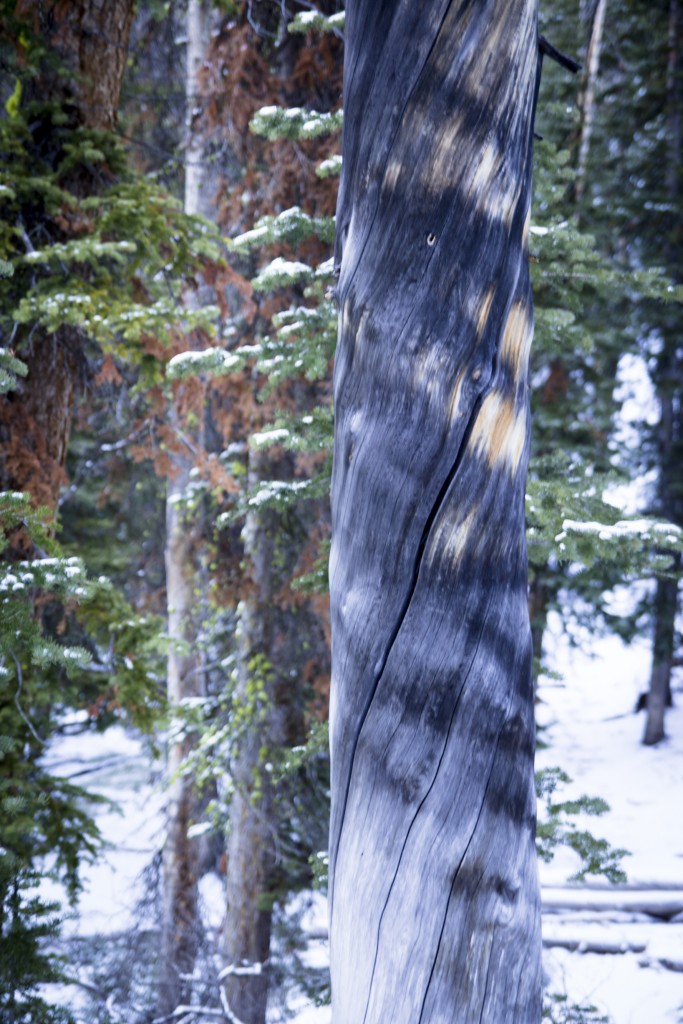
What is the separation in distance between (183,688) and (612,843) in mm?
5727

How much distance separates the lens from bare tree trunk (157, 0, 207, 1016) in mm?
7984

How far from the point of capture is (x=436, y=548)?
205 cm

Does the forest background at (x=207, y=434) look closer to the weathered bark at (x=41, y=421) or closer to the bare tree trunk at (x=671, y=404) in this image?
the weathered bark at (x=41, y=421)

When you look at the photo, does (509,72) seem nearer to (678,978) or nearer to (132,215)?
(132,215)

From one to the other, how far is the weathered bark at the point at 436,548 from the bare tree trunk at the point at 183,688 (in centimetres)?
559

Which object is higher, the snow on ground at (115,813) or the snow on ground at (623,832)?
the snow on ground at (623,832)

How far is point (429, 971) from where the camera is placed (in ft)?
6.34

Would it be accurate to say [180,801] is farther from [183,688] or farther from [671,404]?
[671,404]

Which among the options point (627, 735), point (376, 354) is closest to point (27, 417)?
point (376, 354)

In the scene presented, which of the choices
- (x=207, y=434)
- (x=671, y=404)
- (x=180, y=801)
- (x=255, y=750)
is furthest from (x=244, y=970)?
(x=671, y=404)

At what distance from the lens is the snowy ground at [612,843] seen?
7367 mm

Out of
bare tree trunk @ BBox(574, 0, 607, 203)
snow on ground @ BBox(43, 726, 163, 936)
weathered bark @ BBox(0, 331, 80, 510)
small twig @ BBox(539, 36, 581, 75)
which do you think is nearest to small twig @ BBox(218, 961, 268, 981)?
snow on ground @ BBox(43, 726, 163, 936)

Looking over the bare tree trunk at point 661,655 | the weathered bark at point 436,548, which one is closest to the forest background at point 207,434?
the weathered bark at point 436,548

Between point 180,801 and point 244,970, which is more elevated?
point 180,801
